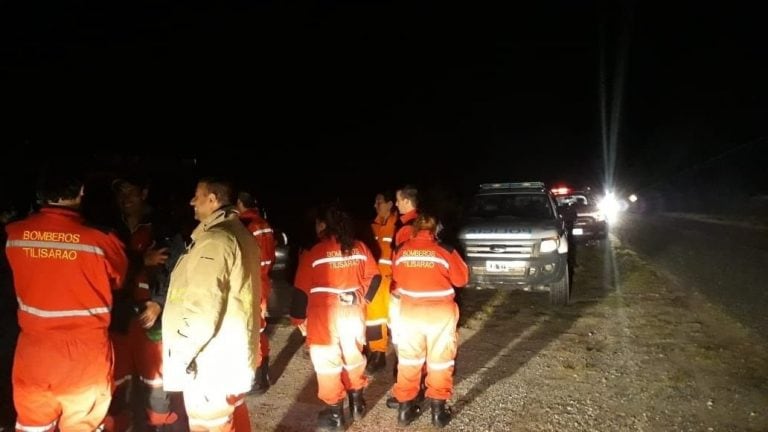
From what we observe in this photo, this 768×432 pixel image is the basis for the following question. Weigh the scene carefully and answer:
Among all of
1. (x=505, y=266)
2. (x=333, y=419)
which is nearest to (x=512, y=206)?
(x=505, y=266)

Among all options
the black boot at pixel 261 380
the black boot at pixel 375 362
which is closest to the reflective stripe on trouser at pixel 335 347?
the black boot at pixel 261 380

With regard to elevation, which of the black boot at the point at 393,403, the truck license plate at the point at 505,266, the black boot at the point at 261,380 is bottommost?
the black boot at the point at 393,403

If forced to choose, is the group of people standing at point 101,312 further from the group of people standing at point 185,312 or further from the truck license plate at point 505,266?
the truck license plate at point 505,266

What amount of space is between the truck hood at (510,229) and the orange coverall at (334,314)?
4074mm

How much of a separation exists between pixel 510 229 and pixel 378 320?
333 cm

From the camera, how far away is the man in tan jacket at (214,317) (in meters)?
2.81

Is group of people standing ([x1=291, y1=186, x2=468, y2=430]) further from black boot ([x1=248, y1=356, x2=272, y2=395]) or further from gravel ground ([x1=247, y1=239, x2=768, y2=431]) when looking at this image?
black boot ([x1=248, y1=356, x2=272, y2=395])

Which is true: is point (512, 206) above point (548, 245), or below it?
above

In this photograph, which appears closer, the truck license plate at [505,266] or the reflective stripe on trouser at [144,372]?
the reflective stripe on trouser at [144,372]

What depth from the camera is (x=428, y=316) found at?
4.18 m

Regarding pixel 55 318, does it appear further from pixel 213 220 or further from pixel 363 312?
pixel 363 312

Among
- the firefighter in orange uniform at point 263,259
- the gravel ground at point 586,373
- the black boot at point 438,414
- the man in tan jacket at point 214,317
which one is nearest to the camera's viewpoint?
the man in tan jacket at point 214,317

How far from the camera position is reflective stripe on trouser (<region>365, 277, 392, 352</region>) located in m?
5.39

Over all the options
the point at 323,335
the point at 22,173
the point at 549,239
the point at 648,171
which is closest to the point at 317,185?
the point at 22,173
